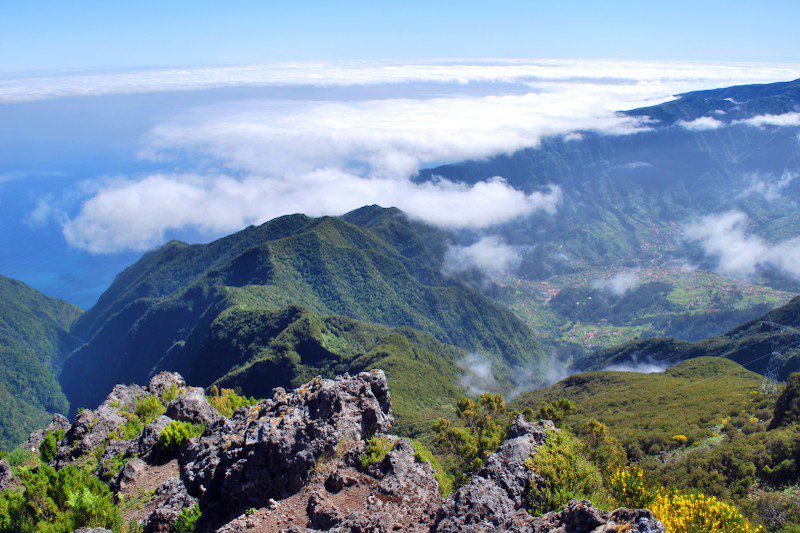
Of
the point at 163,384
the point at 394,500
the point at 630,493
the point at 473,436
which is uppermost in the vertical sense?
the point at 394,500

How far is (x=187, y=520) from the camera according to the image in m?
29.2

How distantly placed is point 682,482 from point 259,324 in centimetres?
16638

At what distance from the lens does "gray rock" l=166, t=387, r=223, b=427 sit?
4828cm

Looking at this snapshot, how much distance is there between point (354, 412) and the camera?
1382 inches

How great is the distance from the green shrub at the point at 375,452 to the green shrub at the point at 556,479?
8.78 m

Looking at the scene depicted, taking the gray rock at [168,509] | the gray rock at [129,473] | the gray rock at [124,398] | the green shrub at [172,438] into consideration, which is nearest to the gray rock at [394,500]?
the gray rock at [168,509]

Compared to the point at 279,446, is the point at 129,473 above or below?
below

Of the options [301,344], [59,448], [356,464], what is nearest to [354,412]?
[356,464]

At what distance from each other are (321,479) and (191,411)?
2497 cm

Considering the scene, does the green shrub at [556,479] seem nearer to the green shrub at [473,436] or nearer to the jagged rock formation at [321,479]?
the jagged rock formation at [321,479]

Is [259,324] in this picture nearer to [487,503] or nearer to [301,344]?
[301,344]

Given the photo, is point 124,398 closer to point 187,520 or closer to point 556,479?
point 187,520

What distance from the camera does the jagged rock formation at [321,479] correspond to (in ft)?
75.5

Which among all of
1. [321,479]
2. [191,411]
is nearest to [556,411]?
[321,479]
